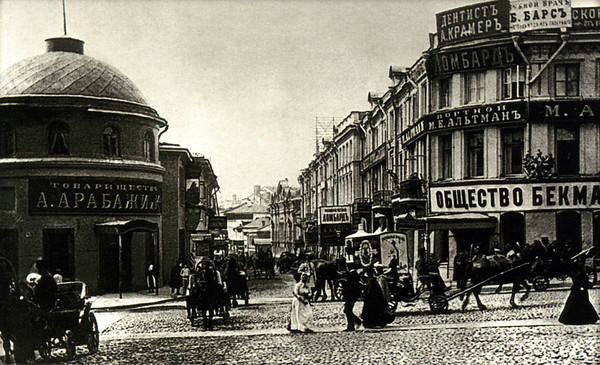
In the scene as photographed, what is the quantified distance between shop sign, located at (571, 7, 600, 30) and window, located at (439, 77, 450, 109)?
7.58m

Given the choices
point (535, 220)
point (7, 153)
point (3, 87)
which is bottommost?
point (535, 220)

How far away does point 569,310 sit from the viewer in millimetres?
13375

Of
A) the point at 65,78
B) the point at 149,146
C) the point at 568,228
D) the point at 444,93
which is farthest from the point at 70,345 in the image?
the point at 444,93

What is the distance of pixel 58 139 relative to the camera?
25.5 m

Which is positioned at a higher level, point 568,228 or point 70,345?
point 568,228

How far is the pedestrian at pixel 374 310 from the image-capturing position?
1527 centimetres

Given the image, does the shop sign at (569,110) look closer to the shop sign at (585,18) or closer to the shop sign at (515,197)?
the shop sign at (585,18)

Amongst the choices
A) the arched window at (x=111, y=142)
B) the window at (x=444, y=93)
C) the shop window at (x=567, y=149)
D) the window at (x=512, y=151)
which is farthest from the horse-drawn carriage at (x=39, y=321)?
the window at (x=444, y=93)

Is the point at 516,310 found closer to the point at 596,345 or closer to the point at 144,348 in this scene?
the point at 596,345

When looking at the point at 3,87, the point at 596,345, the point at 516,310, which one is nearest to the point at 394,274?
the point at 516,310

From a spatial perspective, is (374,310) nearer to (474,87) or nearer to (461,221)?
(461,221)

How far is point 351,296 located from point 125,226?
39.1ft

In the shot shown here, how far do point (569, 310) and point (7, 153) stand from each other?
66.1ft

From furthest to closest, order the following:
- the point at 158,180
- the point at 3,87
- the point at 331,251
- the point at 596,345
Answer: the point at 331,251 < the point at 158,180 < the point at 3,87 < the point at 596,345
